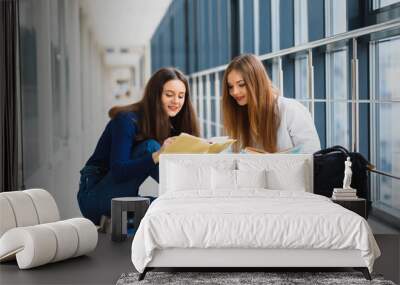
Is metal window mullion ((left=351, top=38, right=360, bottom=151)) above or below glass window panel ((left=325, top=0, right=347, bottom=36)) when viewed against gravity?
below

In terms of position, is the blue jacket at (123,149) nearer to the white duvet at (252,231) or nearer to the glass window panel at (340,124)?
the glass window panel at (340,124)

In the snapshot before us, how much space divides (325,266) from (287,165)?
1.46 m

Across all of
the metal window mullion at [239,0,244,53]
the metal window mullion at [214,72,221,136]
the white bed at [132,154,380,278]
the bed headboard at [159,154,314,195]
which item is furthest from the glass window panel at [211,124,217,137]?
the white bed at [132,154,380,278]

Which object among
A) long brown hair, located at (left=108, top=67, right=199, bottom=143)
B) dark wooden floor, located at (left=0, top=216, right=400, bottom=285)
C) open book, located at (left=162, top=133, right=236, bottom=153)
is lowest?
dark wooden floor, located at (left=0, top=216, right=400, bottom=285)

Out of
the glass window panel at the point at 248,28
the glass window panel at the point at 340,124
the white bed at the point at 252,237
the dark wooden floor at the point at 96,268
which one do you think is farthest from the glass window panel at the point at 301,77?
the white bed at the point at 252,237

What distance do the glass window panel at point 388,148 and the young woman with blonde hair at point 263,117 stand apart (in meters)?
0.61

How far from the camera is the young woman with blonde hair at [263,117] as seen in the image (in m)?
6.64

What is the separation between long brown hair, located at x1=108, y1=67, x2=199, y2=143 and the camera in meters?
6.76

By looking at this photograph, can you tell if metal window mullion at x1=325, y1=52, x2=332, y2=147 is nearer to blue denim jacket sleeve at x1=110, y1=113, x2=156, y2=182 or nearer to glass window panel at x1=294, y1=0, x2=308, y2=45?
glass window panel at x1=294, y1=0, x2=308, y2=45

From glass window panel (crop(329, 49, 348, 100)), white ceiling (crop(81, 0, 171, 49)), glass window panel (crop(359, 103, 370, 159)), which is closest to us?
glass window panel (crop(359, 103, 370, 159))

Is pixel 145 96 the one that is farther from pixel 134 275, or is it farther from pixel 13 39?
pixel 134 275

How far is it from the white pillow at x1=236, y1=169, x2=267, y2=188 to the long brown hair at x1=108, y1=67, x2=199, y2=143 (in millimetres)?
829

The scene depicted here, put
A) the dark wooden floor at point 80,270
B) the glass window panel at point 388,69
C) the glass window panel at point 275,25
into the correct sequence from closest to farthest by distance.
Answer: the dark wooden floor at point 80,270 < the glass window panel at point 388,69 < the glass window panel at point 275,25

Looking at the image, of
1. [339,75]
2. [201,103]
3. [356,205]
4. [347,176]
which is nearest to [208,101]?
[201,103]
